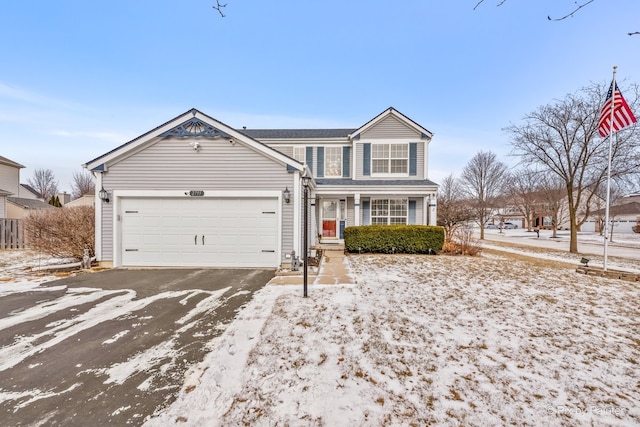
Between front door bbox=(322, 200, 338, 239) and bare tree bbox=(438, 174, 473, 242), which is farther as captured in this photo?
front door bbox=(322, 200, 338, 239)

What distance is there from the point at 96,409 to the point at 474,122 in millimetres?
25958

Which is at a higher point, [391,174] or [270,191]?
[391,174]

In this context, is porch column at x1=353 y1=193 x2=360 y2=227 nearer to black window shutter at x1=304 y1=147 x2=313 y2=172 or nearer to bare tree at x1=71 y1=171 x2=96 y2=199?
black window shutter at x1=304 y1=147 x2=313 y2=172

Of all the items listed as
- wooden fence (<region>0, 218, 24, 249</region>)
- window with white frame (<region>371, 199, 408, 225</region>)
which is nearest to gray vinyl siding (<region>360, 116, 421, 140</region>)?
window with white frame (<region>371, 199, 408, 225</region>)

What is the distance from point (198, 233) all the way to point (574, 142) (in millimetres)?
18080

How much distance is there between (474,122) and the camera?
824 inches

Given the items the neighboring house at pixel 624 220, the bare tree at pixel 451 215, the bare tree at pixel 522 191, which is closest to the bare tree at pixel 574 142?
the bare tree at pixel 451 215

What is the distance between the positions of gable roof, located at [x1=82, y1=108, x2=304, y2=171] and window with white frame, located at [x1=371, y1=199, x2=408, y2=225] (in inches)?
281

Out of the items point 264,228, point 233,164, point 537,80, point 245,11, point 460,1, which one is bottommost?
point 264,228

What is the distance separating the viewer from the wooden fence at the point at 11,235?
11.2 m

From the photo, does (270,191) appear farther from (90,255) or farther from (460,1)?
(90,255)

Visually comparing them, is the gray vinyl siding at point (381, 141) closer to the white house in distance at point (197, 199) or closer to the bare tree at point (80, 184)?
the white house in distance at point (197, 199)

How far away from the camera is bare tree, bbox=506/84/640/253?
38.1 feet

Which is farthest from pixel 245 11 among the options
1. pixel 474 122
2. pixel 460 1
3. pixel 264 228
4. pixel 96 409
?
pixel 474 122
